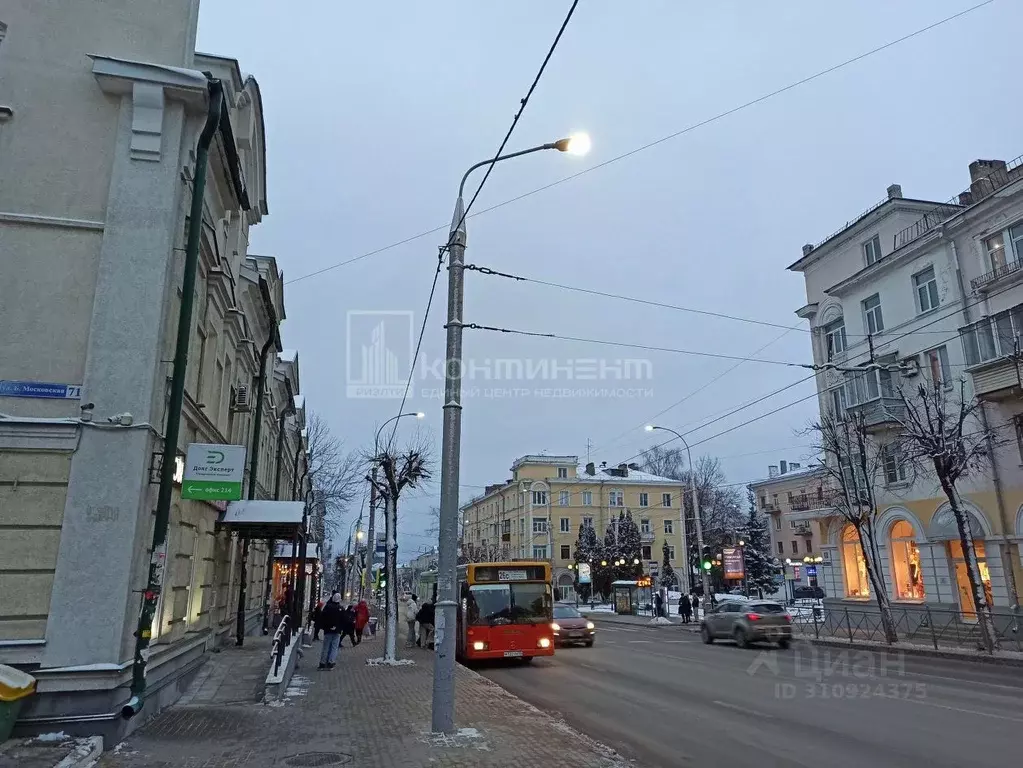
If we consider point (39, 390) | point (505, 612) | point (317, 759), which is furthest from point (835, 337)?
point (39, 390)

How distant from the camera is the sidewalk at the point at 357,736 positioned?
799 centimetres

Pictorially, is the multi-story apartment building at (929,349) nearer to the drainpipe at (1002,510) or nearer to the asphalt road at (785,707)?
the drainpipe at (1002,510)

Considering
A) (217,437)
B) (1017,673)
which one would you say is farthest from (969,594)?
(217,437)

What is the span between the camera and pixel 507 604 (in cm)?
1995

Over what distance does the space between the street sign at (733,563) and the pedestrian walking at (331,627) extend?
23.5 metres

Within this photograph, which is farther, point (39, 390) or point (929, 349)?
point (929, 349)

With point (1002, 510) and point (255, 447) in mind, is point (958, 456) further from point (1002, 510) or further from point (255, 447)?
point (255, 447)

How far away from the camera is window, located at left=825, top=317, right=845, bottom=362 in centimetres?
3338

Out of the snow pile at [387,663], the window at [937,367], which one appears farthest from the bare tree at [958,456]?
the snow pile at [387,663]

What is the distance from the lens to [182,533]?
12641 mm

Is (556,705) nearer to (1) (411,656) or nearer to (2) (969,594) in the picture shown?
(1) (411,656)

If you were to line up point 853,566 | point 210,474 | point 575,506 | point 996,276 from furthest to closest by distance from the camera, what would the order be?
1. point 575,506
2. point 853,566
3. point 996,276
4. point 210,474

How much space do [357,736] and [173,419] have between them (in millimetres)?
5021

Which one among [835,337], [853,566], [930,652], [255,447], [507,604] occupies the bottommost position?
[930,652]
